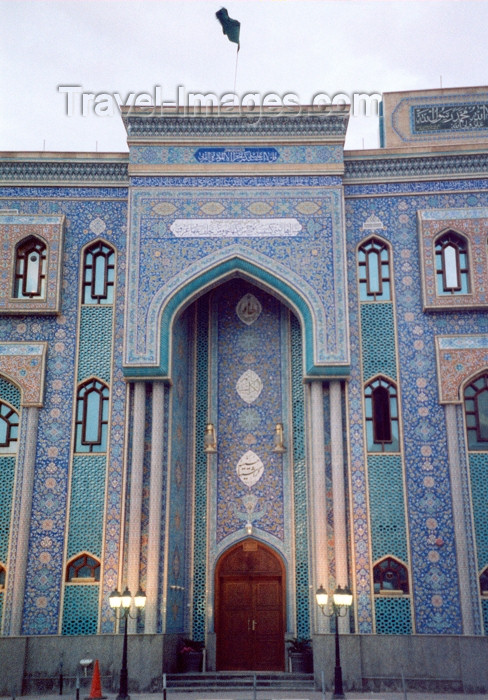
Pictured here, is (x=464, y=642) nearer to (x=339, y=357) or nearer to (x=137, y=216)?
(x=339, y=357)

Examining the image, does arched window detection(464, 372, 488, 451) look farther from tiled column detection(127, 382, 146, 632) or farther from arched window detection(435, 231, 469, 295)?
tiled column detection(127, 382, 146, 632)

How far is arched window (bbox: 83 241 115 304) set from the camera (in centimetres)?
1603

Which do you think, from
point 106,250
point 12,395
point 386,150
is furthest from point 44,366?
point 386,150

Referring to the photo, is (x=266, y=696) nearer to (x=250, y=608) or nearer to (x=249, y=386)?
(x=250, y=608)

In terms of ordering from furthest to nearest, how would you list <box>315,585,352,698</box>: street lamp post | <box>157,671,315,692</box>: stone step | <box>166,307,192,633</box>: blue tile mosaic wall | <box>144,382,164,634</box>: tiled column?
<box>166,307,192,633</box>: blue tile mosaic wall, <box>144,382,164,634</box>: tiled column, <box>157,671,315,692</box>: stone step, <box>315,585,352,698</box>: street lamp post

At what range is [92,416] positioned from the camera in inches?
607

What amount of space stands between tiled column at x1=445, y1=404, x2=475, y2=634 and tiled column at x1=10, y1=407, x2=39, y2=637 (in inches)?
286

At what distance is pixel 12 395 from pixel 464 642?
8794mm

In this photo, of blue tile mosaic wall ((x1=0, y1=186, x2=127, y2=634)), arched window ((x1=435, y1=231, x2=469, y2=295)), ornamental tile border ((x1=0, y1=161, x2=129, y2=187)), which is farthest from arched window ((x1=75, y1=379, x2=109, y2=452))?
arched window ((x1=435, y1=231, x2=469, y2=295))

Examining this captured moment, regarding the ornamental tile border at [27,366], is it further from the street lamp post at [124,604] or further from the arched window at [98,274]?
the street lamp post at [124,604]

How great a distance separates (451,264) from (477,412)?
280 cm

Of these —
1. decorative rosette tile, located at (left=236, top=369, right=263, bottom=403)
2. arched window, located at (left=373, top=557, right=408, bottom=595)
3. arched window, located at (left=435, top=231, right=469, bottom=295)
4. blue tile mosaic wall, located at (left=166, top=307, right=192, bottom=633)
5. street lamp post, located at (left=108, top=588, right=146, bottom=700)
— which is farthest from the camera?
decorative rosette tile, located at (left=236, top=369, right=263, bottom=403)

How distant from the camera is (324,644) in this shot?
1384 centimetres

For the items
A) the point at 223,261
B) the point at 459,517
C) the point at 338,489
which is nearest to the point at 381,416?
the point at 338,489
